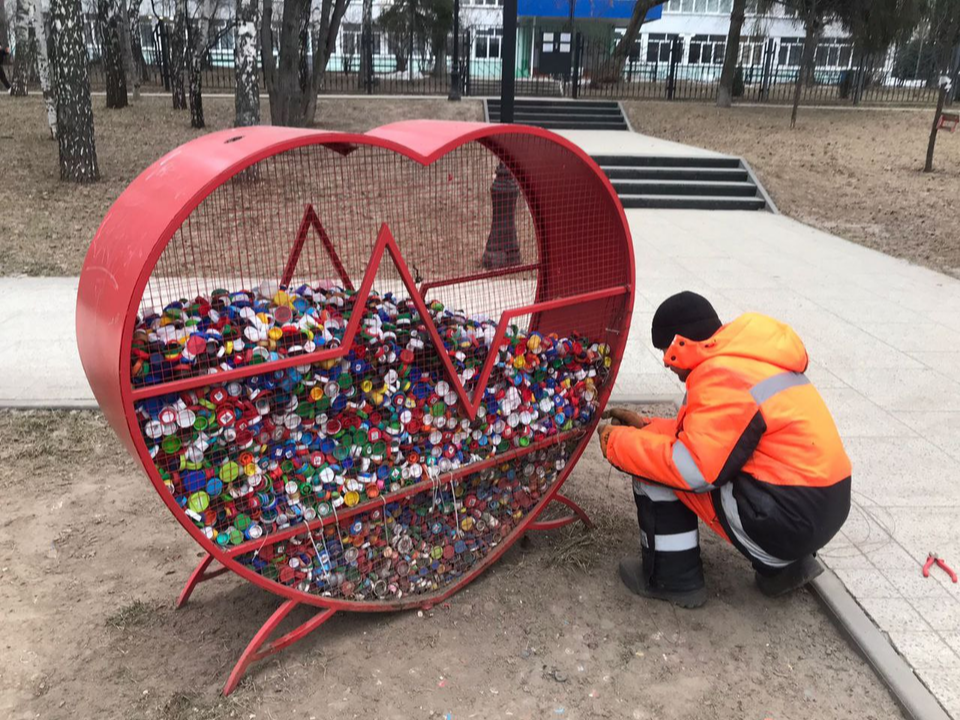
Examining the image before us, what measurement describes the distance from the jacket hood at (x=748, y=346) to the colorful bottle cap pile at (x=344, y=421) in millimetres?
593

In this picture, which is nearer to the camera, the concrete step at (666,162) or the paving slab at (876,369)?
the paving slab at (876,369)

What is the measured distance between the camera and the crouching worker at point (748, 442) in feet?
8.50

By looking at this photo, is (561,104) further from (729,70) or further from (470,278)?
(470,278)

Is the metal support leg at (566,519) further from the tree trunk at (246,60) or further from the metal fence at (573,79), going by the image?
the metal fence at (573,79)

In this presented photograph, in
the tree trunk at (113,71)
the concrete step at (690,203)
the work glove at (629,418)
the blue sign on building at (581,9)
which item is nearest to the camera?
the work glove at (629,418)

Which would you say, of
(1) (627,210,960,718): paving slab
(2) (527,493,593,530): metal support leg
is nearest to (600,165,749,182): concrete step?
(1) (627,210,960,718): paving slab

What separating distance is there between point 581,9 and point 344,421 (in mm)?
41255

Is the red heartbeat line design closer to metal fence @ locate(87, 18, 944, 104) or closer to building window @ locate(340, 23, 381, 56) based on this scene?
metal fence @ locate(87, 18, 944, 104)

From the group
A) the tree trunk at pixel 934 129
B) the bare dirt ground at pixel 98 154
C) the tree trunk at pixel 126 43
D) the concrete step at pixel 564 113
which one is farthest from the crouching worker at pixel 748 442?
the tree trunk at pixel 126 43

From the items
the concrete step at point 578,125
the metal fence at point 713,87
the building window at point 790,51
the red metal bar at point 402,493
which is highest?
the building window at point 790,51

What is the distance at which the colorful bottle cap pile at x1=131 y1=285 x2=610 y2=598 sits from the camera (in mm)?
2377

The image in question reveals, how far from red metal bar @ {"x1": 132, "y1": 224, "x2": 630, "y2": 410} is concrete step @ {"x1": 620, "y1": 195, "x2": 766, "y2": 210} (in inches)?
363

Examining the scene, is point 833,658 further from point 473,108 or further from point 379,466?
point 473,108

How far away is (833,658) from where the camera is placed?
2.79 m
